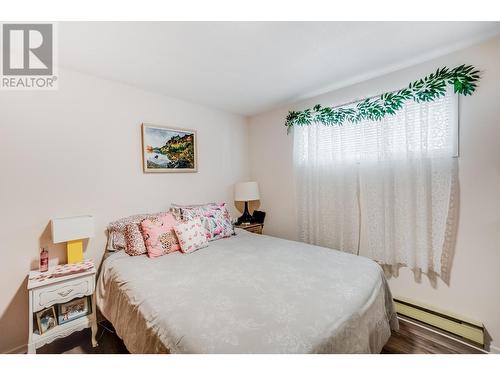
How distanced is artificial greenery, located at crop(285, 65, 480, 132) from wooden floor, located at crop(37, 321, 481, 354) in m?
1.96

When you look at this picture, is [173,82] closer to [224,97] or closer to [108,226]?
[224,97]

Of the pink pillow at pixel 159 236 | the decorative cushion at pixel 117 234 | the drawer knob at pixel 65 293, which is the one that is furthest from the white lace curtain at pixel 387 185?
the drawer knob at pixel 65 293

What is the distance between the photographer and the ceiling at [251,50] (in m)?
1.52

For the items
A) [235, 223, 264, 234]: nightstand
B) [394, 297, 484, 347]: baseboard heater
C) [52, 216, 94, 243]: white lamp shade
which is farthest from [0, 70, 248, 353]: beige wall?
[394, 297, 484, 347]: baseboard heater

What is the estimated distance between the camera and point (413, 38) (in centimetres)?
166

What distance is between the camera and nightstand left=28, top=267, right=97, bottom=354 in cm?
153

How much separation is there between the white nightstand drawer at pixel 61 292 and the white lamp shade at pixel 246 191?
1961 millimetres

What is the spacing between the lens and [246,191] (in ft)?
10.6

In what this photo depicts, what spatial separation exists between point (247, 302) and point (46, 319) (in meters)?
1.59
